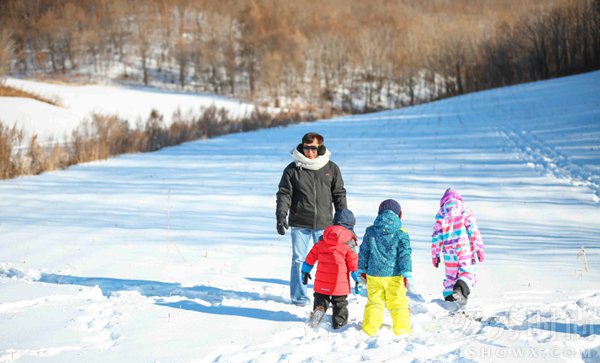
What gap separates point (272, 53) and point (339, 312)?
187 feet

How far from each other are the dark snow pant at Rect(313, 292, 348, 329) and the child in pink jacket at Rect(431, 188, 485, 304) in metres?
1.16

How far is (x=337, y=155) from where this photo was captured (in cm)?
1661

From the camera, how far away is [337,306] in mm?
4434

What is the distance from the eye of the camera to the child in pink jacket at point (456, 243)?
497 centimetres

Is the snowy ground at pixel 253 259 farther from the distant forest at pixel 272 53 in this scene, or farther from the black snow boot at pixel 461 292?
the distant forest at pixel 272 53

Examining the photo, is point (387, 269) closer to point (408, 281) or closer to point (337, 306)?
point (408, 281)

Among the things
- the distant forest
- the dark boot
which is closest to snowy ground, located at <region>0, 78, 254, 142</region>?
the dark boot

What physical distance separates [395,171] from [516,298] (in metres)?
8.54

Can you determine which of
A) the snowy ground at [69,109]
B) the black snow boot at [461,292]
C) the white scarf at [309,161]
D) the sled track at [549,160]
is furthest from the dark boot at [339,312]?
the snowy ground at [69,109]

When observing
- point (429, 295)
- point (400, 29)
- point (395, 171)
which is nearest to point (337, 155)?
point (395, 171)

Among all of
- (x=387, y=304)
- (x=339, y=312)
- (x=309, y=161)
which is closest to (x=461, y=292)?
(x=387, y=304)

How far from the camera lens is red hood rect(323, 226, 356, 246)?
14.8 feet

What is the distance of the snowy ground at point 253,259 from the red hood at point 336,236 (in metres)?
0.73

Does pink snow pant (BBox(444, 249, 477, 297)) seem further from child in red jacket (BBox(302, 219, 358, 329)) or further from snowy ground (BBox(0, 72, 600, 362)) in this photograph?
child in red jacket (BBox(302, 219, 358, 329))
